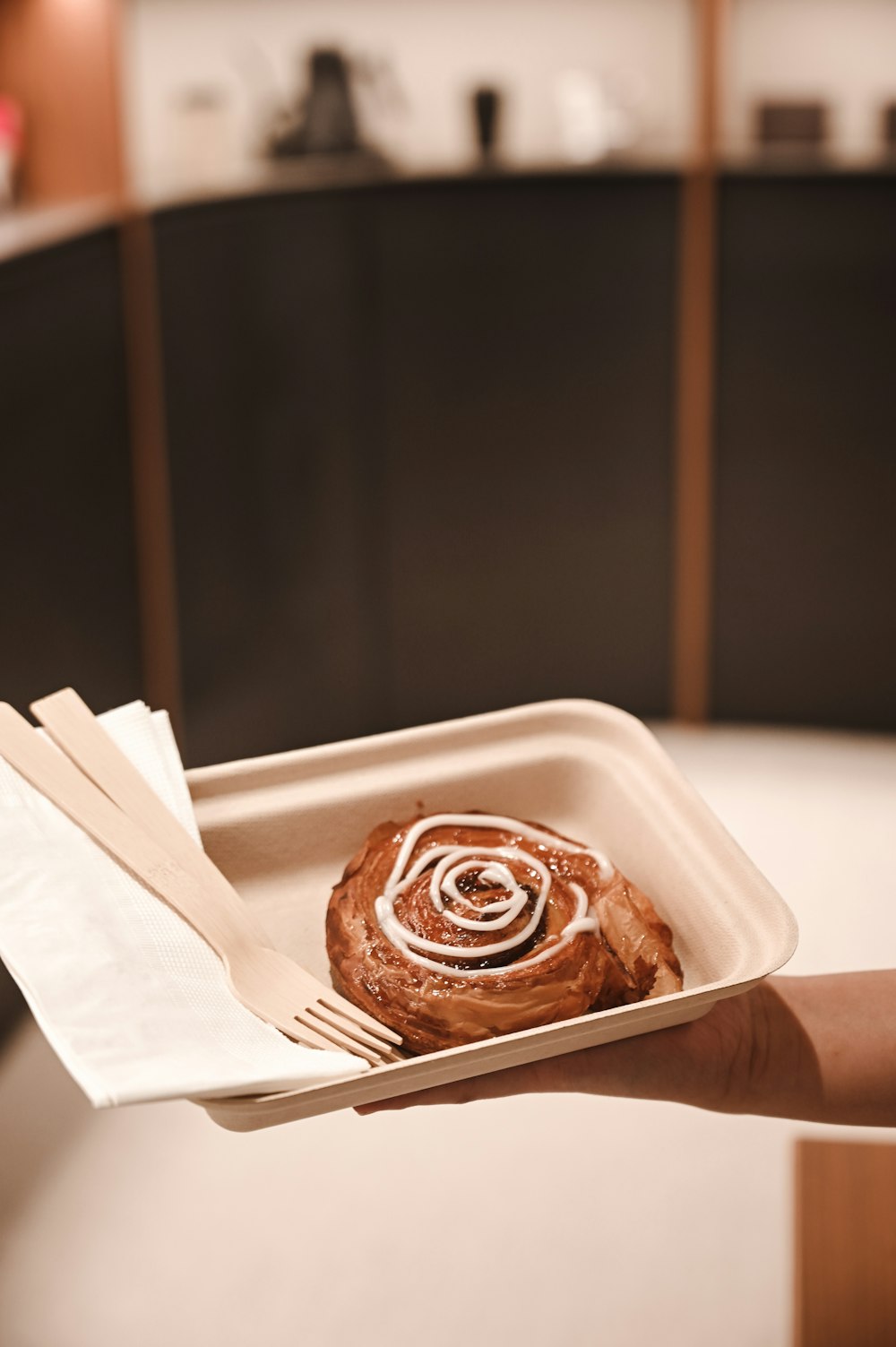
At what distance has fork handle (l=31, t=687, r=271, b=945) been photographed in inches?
36.2

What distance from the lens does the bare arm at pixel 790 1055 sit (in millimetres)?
970

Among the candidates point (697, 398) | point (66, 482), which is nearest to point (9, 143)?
point (66, 482)

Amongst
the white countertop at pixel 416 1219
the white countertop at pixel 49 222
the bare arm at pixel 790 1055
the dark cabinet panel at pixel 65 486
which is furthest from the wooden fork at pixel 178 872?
the white countertop at pixel 49 222

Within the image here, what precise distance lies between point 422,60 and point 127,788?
2565mm

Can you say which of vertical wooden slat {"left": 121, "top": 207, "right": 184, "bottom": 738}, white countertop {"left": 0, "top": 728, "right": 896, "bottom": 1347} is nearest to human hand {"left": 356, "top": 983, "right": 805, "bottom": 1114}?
white countertop {"left": 0, "top": 728, "right": 896, "bottom": 1347}

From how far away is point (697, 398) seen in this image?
3.06m

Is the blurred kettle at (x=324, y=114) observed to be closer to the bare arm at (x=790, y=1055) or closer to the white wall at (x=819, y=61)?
the white wall at (x=819, y=61)

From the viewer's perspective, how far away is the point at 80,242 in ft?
8.55

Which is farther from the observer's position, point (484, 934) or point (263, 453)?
point (263, 453)

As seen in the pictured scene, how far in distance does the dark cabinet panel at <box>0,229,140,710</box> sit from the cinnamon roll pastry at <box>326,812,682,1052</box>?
1.49 m

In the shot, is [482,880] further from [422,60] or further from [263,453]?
[422,60]

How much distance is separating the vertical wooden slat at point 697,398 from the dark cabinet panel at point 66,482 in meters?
1.14

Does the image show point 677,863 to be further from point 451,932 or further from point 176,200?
point 176,200

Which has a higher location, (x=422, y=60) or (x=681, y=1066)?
(x=422, y=60)
